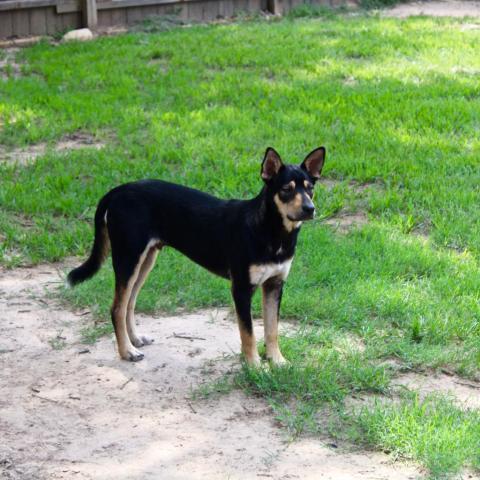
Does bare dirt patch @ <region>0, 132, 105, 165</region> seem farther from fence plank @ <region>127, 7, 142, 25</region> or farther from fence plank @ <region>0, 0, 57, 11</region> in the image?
fence plank @ <region>127, 7, 142, 25</region>

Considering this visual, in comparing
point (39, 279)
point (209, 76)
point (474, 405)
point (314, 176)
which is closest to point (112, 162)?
point (39, 279)

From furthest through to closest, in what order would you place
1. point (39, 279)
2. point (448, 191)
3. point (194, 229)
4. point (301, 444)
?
point (448, 191) < point (39, 279) < point (194, 229) < point (301, 444)

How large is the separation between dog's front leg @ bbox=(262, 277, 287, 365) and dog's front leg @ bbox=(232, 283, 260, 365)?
0.13 m

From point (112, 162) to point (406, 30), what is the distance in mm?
6736

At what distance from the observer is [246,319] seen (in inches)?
219

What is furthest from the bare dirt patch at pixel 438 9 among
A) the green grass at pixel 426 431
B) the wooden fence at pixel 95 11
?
the green grass at pixel 426 431

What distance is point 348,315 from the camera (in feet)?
21.4

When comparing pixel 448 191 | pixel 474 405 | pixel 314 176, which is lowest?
pixel 474 405

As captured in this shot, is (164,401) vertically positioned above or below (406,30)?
below

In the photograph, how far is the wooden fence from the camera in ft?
45.3

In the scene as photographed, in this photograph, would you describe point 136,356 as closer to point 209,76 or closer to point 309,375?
point 309,375

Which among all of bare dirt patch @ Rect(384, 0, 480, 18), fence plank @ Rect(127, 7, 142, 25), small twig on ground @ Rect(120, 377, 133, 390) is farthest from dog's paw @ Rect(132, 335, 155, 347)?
bare dirt patch @ Rect(384, 0, 480, 18)

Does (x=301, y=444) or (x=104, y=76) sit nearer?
(x=301, y=444)

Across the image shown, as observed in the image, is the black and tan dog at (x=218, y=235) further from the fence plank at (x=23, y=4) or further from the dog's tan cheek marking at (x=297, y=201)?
the fence plank at (x=23, y=4)
